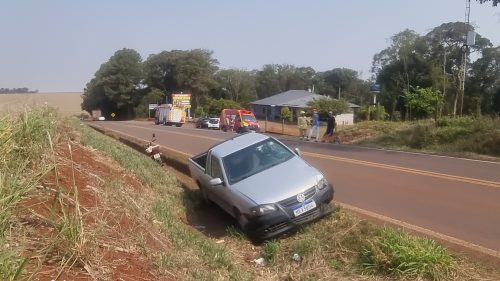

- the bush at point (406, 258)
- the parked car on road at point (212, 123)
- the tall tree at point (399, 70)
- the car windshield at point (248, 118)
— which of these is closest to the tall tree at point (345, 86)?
the tall tree at point (399, 70)

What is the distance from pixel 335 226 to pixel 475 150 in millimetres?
13108

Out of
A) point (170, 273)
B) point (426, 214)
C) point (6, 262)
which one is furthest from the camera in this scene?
point (426, 214)

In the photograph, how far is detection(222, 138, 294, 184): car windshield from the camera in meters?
9.21

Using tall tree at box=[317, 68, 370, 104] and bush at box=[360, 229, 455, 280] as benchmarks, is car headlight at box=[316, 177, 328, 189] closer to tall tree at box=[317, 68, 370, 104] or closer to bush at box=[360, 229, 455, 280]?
bush at box=[360, 229, 455, 280]

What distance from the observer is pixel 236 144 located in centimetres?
1034

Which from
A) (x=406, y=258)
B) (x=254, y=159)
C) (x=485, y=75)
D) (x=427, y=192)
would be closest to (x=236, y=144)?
(x=254, y=159)

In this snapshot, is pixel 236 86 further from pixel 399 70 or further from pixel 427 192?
pixel 427 192

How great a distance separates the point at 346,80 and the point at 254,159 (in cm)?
8841

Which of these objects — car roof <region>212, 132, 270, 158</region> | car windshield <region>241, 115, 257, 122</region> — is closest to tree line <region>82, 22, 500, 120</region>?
car windshield <region>241, 115, 257, 122</region>

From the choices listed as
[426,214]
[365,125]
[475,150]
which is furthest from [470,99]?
[426,214]

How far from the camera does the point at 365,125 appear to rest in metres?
28.8

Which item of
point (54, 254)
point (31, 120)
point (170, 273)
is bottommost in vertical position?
point (170, 273)

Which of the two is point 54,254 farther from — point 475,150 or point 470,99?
point 470,99

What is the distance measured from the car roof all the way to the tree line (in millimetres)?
29334
